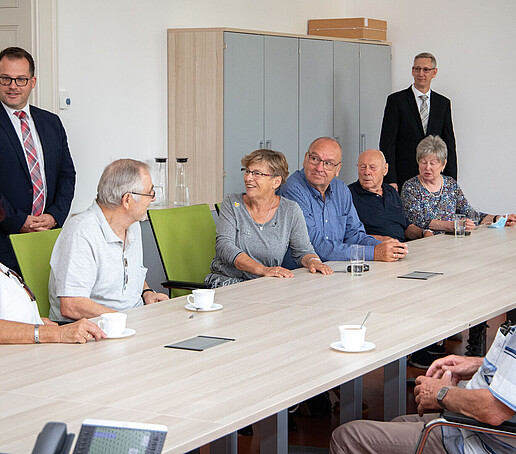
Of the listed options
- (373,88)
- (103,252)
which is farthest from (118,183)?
(373,88)

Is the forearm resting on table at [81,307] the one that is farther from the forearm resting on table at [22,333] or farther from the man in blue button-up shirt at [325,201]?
the man in blue button-up shirt at [325,201]

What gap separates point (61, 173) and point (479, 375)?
3092 millimetres

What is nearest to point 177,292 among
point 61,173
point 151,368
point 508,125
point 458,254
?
point 61,173

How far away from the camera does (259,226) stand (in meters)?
3.99

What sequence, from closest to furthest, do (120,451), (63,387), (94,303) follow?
(120,451) < (63,387) < (94,303)

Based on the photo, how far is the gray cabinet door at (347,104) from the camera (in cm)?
743

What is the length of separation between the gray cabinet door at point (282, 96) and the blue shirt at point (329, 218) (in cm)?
224

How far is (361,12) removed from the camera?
27.8ft

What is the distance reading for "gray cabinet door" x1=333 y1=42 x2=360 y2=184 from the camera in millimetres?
7430

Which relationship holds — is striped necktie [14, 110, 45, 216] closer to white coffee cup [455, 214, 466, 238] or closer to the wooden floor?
the wooden floor

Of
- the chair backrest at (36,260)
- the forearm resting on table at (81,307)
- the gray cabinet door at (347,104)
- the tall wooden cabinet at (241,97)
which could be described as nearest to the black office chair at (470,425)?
the forearm resting on table at (81,307)

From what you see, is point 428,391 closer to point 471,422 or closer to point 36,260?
point 471,422

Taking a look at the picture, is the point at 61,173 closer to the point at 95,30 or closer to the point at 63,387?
the point at 95,30

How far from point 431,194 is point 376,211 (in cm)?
54
